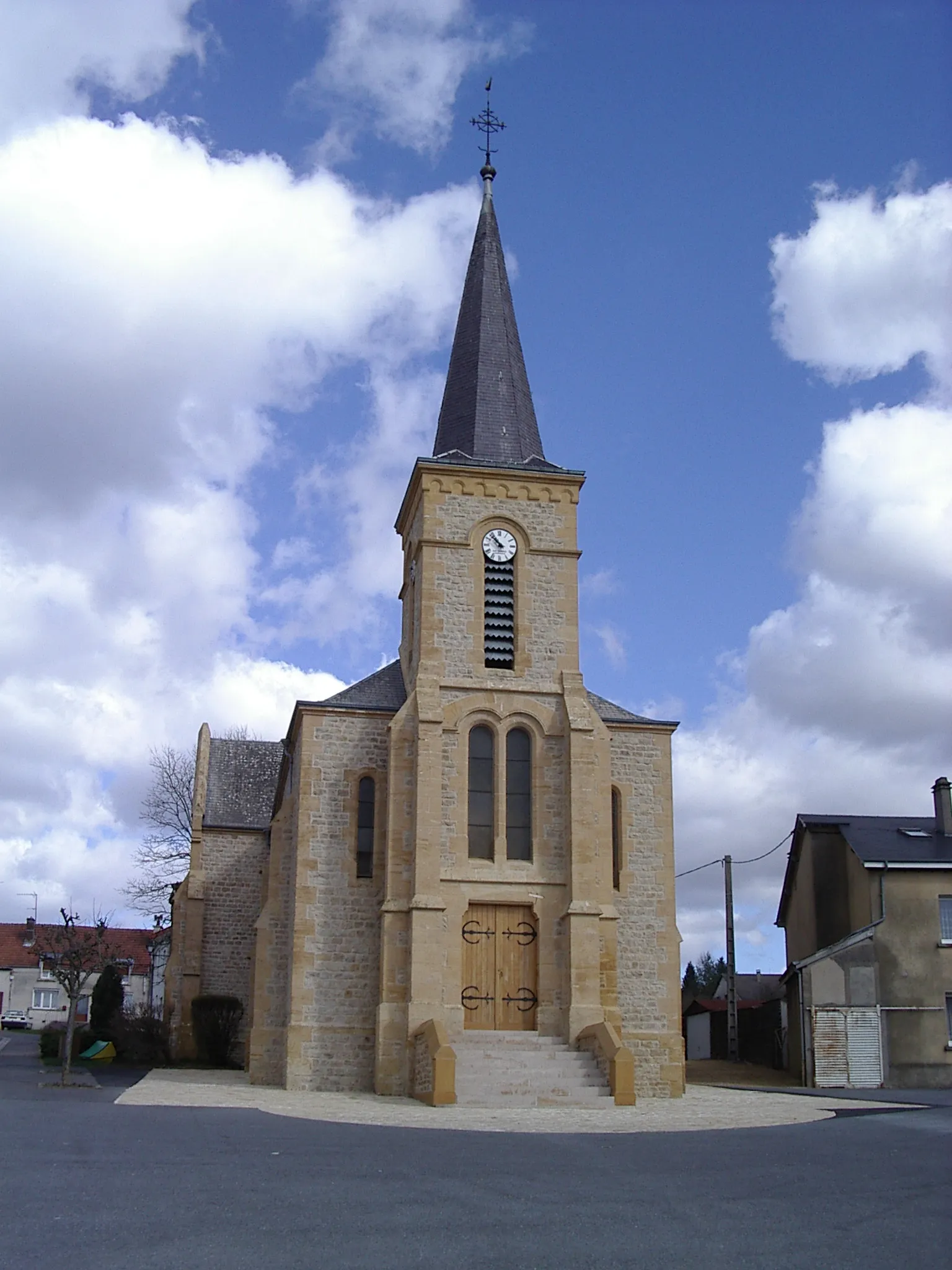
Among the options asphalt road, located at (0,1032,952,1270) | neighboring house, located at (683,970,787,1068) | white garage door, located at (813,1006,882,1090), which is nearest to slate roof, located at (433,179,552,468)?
white garage door, located at (813,1006,882,1090)

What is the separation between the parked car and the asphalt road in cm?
5550

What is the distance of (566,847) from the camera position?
24.1 m

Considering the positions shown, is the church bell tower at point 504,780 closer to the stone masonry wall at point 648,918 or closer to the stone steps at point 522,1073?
the stone masonry wall at point 648,918

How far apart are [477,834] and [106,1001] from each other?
1732 centimetres

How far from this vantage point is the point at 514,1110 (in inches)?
755

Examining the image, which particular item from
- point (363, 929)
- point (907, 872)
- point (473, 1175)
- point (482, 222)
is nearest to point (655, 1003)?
point (363, 929)

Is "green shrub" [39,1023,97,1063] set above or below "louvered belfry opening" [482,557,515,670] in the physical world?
below

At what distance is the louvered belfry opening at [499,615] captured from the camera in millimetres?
25625

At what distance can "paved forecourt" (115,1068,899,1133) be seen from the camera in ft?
52.4

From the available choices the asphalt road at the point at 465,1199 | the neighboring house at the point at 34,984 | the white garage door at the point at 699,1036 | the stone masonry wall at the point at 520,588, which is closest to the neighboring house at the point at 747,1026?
the white garage door at the point at 699,1036

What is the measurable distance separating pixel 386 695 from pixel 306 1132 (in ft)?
42.9

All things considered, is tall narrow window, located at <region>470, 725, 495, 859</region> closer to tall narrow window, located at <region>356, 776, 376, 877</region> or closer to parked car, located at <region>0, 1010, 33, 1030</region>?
tall narrow window, located at <region>356, 776, 376, 877</region>

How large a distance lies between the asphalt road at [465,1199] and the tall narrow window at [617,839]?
36.9ft

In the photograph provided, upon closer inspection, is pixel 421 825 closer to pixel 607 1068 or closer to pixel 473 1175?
pixel 607 1068
